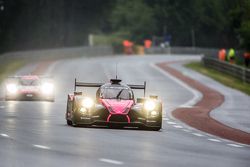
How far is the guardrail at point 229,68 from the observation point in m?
61.1

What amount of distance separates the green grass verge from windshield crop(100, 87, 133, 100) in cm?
3878

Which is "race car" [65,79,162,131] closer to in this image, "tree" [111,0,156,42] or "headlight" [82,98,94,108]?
"headlight" [82,98,94,108]

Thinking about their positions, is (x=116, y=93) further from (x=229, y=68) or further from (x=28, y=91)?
(x=229, y=68)

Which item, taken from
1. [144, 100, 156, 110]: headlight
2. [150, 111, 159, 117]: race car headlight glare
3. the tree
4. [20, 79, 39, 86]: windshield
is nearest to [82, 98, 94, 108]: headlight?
[144, 100, 156, 110]: headlight

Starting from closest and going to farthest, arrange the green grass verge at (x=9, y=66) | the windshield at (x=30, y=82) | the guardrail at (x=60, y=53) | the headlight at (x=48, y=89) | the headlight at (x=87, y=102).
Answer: the headlight at (x=87, y=102) < the headlight at (x=48, y=89) < the windshield at (x=30, y=82) < the green grass verge at (x=9, y=66) < the guardrail at (x=60, y=53)

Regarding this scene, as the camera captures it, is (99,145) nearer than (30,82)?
Yes

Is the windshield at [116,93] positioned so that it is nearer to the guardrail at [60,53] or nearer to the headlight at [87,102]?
the headlight at [87,102]

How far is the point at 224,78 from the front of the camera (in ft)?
A: 215

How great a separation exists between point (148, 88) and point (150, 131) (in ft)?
96.8

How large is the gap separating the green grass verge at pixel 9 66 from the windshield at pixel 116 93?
38.8 metres

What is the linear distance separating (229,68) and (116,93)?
138 feet

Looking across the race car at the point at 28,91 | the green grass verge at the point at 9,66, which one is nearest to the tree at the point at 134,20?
the green grass verge at the point at 9,66

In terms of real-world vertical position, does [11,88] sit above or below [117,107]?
above

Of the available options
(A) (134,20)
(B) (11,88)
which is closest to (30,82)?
(B) (11,88)
